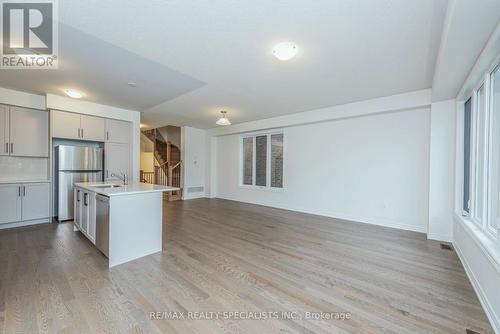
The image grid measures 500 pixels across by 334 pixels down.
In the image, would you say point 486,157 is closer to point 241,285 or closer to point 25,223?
point 241,285

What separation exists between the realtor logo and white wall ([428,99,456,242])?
16.5 feet

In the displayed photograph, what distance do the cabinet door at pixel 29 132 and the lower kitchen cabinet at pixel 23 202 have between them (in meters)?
0.72

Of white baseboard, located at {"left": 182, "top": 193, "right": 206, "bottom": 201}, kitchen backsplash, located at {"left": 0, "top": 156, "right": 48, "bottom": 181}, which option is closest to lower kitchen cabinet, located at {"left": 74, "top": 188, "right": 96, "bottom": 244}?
kitchen backsplash, located at {"left": 0, "top": 156, "right": 48, "bottom": 181}

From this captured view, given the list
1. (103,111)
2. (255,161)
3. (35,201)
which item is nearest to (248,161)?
(255,161)

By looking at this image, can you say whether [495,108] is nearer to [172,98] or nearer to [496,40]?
[496,40]

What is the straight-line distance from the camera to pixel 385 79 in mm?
3334

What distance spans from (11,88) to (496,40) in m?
6.79

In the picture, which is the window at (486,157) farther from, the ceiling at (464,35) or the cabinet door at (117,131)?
the cabinet door at (117,131)

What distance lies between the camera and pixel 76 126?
4.65 meters

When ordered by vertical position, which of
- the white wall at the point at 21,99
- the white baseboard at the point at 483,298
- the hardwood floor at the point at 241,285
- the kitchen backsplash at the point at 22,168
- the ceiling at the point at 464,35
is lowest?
the hardwood floor at the point at 241,285

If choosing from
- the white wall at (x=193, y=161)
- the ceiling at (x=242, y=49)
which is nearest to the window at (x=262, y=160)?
the white wall at (x=193, y=161)

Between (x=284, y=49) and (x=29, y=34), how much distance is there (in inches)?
107

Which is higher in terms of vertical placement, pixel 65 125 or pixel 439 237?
pixel 65 125

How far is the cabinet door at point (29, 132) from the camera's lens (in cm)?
425
